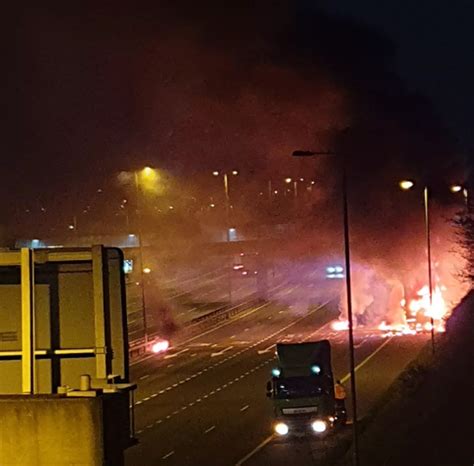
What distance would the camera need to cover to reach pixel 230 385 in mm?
49562

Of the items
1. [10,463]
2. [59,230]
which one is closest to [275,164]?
[59,230]

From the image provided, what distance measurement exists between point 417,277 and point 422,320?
4842mm

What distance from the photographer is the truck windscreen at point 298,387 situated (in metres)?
33.9

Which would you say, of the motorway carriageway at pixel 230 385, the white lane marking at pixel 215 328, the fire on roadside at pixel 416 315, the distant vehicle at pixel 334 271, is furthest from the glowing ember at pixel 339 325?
the distant vehicle at pixel 334 271

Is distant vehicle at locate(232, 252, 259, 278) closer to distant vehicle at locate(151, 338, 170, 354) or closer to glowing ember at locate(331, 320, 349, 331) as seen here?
glowing ember at locate(331, 320, 349, 331)

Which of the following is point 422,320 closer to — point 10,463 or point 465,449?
point 465,449

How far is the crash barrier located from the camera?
65688 millimetres

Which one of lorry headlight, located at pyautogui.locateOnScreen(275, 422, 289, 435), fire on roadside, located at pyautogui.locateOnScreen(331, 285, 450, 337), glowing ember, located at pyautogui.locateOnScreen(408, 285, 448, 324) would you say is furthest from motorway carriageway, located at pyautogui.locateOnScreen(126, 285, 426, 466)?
glowing ember, located at pyautogui.locateOnScreen(408, 285, 448, 324)

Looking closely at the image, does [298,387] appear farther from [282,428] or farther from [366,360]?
[366,360]

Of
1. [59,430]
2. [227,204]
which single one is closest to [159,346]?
[227,204]

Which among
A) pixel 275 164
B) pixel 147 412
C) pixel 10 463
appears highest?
pixel 275 164

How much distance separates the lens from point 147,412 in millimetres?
42031

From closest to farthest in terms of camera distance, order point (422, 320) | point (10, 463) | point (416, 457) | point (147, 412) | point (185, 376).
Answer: point (10, 463) < point (416, 457) < point (147, 412) < point (185, 376) < point (422, 320)

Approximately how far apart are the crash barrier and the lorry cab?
97.1 ft
